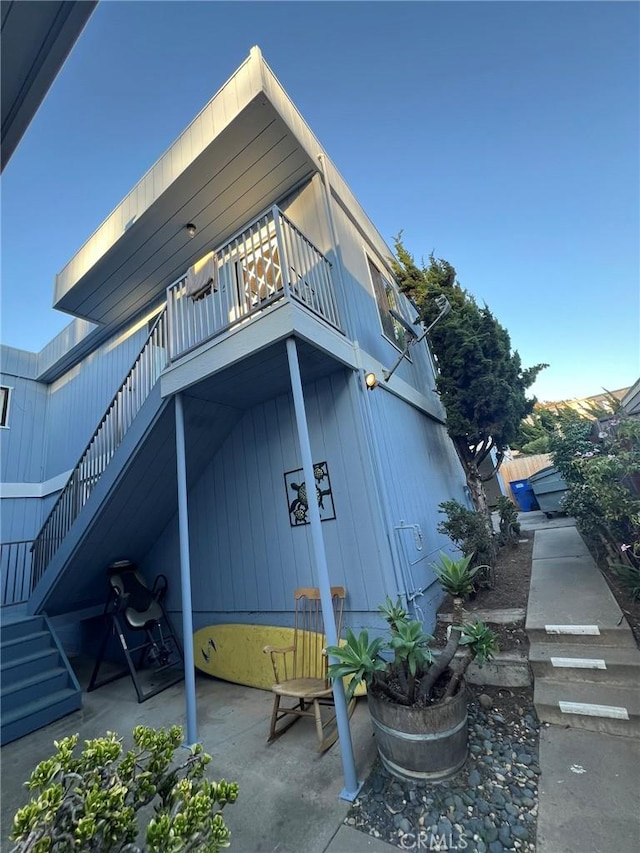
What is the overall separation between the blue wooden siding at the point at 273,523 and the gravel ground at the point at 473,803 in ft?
4.16

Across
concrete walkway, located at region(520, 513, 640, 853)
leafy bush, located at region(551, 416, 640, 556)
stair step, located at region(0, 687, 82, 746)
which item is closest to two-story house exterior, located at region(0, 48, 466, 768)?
concrete walkway, located at region(520, 513, 640, 853)

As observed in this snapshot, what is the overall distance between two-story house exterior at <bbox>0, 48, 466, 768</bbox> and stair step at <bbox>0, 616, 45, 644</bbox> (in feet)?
0.62

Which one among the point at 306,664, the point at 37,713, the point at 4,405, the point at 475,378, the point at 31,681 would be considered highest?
the point at 4,405

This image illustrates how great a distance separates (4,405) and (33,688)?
6.99m

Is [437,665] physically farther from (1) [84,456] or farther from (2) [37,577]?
(2) [37,577]

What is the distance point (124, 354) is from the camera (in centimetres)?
702

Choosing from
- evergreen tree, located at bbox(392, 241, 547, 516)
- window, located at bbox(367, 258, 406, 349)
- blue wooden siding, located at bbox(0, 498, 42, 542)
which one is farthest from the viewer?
blue wooden siding, located at bbox(0, 498, 42, 542)

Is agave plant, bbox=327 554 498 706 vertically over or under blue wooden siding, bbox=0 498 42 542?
under

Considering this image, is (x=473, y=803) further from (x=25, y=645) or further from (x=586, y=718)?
(x=25, y=645)

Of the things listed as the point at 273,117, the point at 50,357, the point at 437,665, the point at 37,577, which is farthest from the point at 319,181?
the point at 50,357

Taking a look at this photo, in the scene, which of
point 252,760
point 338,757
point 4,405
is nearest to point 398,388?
point 338,757

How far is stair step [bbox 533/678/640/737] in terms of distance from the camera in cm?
221

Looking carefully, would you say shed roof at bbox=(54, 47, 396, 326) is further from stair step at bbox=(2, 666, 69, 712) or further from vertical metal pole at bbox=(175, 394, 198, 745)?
stair step at bbox=(2, 666, 69, 712)

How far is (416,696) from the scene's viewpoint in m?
2.29
